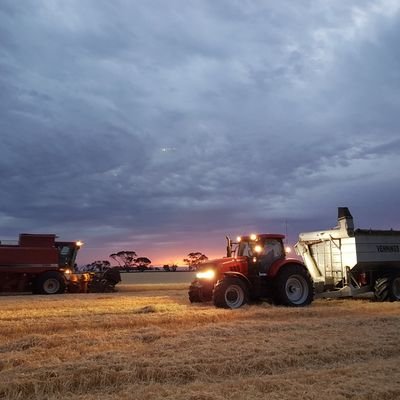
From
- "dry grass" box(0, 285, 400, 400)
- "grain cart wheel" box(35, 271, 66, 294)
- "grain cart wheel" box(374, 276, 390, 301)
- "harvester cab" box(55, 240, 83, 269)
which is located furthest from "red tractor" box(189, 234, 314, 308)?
"harvester cab" box(55, 240, 83, 269)

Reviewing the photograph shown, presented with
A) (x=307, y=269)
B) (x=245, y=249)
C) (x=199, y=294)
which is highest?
(x=245, y=249)

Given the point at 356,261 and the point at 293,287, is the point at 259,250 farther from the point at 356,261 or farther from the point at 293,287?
the point at 356,261

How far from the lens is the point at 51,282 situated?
23.5 meters

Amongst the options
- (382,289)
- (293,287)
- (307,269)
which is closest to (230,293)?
(293,287)

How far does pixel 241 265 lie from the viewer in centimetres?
1491

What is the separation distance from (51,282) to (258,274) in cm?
1207

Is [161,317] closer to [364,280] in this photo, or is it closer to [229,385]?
[229,385]

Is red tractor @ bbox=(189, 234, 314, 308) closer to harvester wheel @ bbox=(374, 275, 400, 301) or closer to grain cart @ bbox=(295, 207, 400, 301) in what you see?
grain cart @ bbox=(295, 207, 400, 301)

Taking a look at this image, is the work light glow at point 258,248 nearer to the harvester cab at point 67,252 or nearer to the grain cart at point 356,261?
the grain cart at point 356,261

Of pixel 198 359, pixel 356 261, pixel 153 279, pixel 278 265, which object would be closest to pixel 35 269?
pixel 278 265

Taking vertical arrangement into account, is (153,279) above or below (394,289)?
above

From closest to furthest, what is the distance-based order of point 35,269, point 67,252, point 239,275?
point 239,275, point 35,269, point 67,252

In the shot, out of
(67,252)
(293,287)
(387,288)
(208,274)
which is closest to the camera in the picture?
(208,274)

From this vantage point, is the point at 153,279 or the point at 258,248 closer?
the point at 258,248
